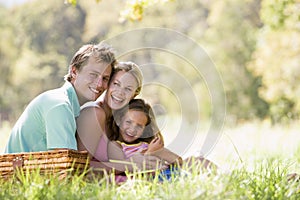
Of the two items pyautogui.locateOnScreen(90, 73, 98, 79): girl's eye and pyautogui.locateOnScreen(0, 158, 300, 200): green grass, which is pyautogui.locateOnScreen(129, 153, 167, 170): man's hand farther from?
pyautogui.locateOnScreen(90, 73, 98, 79): girl's eye

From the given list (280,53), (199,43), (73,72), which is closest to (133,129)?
(73,72)

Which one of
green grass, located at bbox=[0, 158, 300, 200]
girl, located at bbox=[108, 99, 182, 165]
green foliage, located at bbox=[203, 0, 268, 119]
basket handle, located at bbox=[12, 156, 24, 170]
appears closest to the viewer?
green grass, located at bbox=[0, 158, 300, 200]

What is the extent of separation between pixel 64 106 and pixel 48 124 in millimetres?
150

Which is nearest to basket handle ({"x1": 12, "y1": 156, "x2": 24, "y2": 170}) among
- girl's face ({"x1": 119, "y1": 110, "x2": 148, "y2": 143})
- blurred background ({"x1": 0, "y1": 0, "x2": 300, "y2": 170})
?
girl's face ({"x1": 119, "y1": 110, "x2": 148, "y2": 143})

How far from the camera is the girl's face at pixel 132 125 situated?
4.22m

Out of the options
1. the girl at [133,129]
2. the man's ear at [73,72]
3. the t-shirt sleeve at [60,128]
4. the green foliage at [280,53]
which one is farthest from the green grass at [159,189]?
the green foliage at [280,53]

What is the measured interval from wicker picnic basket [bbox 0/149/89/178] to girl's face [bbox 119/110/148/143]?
860 mm

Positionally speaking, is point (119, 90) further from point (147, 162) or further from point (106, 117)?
point (147, 162)

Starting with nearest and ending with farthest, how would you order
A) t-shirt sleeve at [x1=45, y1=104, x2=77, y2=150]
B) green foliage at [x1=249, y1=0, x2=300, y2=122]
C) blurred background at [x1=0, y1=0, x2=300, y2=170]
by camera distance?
t-shirt sleeve at [x1=45, y1=104, x2=77, y2=150], green foliage at [x1=249, y1=0, x2=300, y2=122], blurred background at [x1=0, y1=0, x2=300, y2=170]

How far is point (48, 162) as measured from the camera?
3320 millimetres

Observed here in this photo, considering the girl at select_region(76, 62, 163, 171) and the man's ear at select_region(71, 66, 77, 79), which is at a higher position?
the man's ear at select_region(71, 66, 77, 79)

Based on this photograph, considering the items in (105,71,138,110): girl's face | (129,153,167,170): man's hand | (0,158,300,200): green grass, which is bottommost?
(0,158,300,200): green grass

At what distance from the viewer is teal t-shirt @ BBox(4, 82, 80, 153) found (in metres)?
3.56

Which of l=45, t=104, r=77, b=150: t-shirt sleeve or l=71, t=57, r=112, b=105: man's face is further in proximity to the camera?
l=71, t=57, r=112, b=105: man's face
